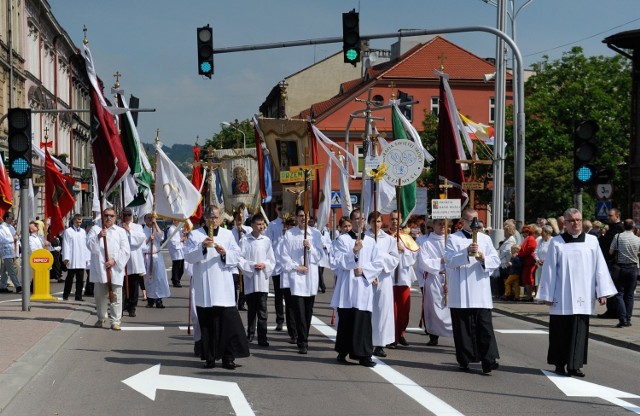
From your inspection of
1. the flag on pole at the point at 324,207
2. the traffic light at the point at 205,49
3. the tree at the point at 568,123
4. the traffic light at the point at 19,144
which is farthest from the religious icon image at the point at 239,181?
the tree at the point at 568,123

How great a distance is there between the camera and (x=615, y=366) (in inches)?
482

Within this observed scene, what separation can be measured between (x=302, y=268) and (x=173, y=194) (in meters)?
3.12

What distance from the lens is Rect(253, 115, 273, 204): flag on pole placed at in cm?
2045

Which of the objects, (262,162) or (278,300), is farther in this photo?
(262,162)

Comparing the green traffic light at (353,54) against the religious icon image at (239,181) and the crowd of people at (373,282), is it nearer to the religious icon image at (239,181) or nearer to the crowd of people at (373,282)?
the crowd of people at (373,282)

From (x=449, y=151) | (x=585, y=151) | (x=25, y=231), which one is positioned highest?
(x=449, y=151)

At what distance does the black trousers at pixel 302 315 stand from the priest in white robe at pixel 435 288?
1.63 meters

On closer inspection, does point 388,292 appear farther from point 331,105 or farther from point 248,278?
point 331,105

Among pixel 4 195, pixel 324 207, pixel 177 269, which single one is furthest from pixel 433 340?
pixel 177 269

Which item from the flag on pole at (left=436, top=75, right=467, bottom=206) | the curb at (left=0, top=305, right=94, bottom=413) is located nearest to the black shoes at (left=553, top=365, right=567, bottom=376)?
the curb at (left=0, top=305, right=94, bottom=413)

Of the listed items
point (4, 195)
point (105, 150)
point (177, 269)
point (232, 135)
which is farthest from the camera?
point (232, 135)

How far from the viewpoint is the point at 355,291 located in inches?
481

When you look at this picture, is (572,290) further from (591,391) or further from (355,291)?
(355,291)

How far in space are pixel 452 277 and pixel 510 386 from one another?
192 centimetres
